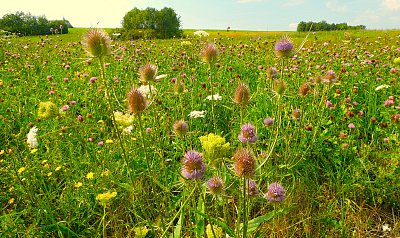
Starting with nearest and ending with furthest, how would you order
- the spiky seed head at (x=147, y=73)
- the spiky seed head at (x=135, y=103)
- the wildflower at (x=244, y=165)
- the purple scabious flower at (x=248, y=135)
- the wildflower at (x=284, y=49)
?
the wildflower at (x=244, y=165) → the spiky seed head at (x=135, y=103) → the purple scabious flower at (x=248, y=135) → the spiky seed head at (x=147, y=73) → the wildflower at (x=284, y=49)

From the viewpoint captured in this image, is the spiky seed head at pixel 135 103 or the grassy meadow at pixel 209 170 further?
the grassy meadow at pixel 209 170

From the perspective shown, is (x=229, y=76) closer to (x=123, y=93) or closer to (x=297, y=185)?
(x=123, y=93)

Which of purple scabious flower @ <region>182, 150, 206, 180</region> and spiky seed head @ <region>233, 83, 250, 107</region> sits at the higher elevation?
spiky seed head @ <region>233, 83, 250, 107</region>

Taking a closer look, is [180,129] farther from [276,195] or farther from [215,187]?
[276,195]

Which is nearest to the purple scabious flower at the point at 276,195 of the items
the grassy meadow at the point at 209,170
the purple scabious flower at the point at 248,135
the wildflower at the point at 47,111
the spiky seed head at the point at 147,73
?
the grassy meadow at the point at 209,170

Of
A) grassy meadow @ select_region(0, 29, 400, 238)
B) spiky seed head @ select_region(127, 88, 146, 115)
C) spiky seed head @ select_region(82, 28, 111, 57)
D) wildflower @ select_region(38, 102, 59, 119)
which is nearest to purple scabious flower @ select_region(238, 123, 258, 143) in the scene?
grassy meadow @ select_region(0, 29, 400, 238)

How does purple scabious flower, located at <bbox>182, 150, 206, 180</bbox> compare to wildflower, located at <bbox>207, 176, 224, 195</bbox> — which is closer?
purple scabious flower, located at <bbox>182, 150, 206, 180</bbox>

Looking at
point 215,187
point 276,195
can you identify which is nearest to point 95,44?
point 215,187

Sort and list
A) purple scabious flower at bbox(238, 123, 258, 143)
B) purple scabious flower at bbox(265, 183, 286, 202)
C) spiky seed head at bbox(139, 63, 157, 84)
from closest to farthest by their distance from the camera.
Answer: purple scabious flower at bbox(265, 183, 286, 202)
purple scabious flower at bbox(238, 123, 258, 143)
spiky seed head at bbox(139, 63, 157, 84)

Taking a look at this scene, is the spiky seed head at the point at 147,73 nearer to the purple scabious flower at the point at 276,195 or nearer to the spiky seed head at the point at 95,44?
the spiky seed head at the point at 95,44

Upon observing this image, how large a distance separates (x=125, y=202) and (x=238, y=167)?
1.45 metres

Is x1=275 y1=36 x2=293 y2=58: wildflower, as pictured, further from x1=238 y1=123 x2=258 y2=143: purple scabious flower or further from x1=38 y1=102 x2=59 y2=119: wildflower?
x1=38 y1=102 x2=59 y2=119: wildflower

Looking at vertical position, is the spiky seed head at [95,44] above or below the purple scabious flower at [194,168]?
above

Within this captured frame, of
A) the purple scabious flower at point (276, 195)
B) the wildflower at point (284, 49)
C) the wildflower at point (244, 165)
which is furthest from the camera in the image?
the wildflower at point (284, 49)
